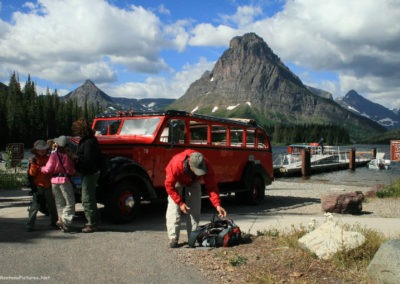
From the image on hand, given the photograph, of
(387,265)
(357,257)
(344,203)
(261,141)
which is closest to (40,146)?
(357,257)

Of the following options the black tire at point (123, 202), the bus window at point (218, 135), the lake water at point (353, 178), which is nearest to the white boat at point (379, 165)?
the lake water at point (353, 178)

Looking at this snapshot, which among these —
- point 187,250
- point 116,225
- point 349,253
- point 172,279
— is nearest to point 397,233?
point 349,253

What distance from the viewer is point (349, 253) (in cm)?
607

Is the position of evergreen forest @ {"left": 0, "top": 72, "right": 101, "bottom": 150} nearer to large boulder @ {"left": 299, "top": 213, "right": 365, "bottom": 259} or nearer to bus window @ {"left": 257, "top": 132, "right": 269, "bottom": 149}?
bus window @ {"left": 257, "top": 132, "right": 269, "bottom": 149}

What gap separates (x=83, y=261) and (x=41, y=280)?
2.79ft

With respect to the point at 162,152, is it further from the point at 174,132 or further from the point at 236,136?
the point at 236,136

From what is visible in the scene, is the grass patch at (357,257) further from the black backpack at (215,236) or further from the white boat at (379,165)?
the white boat at (379,165)

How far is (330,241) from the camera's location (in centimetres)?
628

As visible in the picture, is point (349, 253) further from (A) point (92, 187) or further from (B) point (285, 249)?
(A) point (92, 187)

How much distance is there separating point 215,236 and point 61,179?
3.02 meters

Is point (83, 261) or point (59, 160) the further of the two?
point (59, 160)

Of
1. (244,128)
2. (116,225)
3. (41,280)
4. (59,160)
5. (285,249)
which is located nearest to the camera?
(41,280)

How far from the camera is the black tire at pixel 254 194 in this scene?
1344cm

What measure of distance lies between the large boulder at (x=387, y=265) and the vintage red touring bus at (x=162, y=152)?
4.95 m
